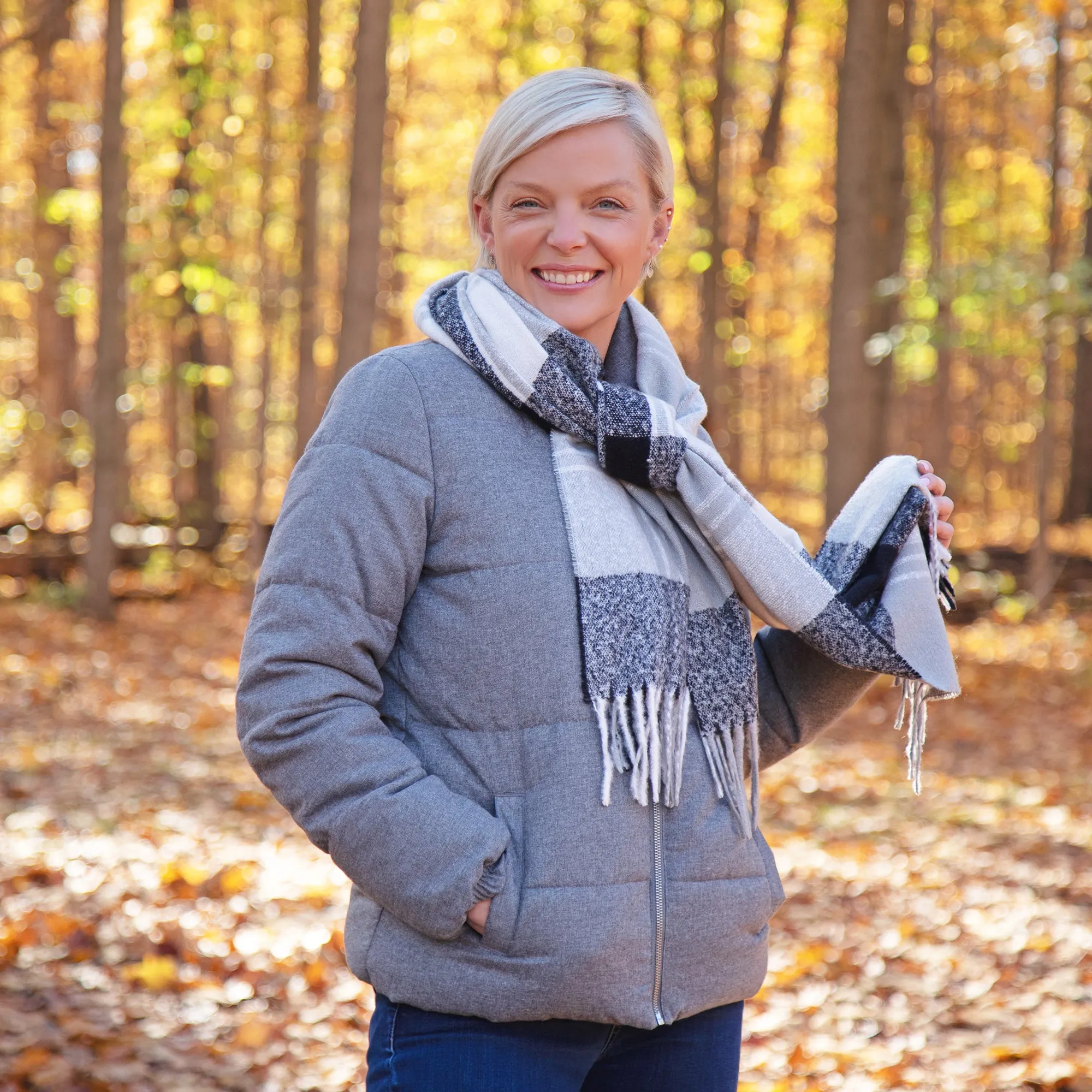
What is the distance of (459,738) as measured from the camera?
5.58 ft

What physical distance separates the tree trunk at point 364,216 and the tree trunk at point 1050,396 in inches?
243

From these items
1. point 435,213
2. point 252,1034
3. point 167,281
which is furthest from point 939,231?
point 252,1034

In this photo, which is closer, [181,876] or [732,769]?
[732,769]

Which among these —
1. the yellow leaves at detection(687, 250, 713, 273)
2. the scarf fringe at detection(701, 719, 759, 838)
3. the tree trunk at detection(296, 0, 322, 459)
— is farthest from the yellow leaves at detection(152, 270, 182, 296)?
the scarf fringe at detection(701, 719, 759, 838)

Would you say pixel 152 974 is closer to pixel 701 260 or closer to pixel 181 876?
pixel 181 876

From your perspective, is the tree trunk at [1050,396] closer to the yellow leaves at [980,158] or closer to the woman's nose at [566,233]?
the yellow leaves at [980,158]

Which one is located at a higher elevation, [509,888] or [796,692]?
[796,692]

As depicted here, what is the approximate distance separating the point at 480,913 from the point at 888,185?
12631 mm

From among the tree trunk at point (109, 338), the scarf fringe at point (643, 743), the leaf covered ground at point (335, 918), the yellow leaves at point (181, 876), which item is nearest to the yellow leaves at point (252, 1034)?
the leaf covered ground at point (335, 918)

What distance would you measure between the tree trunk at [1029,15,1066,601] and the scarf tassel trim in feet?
35.4

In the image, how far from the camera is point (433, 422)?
1.74m

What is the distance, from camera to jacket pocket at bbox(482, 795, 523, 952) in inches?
64.6

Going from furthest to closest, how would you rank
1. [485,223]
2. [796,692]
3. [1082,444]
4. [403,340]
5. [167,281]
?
[403,340] < [1082,444] < [167,281] < [796,692] < [485,223]

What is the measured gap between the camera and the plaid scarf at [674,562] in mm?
1745
